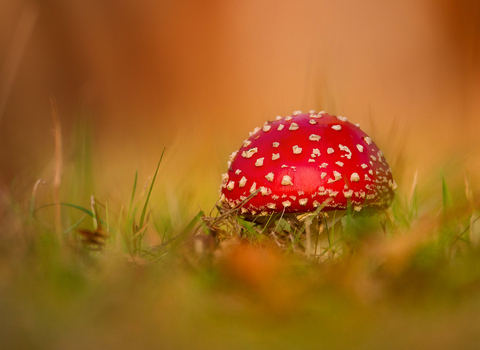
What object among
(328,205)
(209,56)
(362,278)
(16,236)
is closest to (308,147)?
(328,205)

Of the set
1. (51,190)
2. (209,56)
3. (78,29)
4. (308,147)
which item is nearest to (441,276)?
(308,147)

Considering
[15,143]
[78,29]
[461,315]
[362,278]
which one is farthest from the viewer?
[78,29]

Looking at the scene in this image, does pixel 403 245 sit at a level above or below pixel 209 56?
below

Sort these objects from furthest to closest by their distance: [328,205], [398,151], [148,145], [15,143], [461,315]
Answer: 1. [148,145]
2. [398,151]
3. [15,143]
4. [328,205]
5. [461,315]

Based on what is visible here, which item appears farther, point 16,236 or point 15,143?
point 15,143

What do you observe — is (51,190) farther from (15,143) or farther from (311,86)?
(311,86)

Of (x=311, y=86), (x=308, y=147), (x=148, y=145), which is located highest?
(x=311, y=86)
